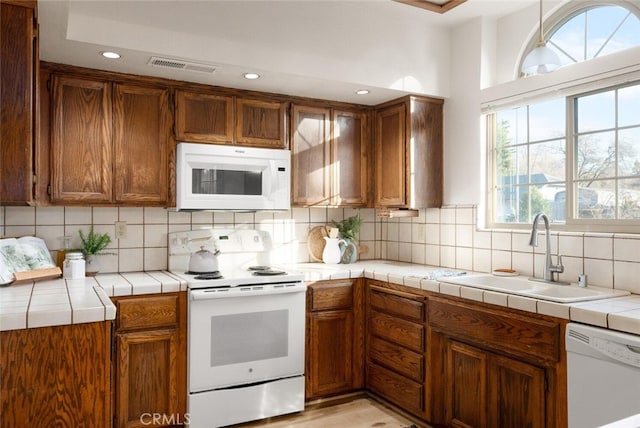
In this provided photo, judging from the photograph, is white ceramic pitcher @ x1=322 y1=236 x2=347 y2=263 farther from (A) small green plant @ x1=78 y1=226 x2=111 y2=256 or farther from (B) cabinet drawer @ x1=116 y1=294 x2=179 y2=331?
(A) small green plant @ x1=78 y1=226 x2=111 y2=256

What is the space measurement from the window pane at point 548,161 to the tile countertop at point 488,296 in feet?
2.68

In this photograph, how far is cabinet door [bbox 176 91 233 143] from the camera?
3027mm

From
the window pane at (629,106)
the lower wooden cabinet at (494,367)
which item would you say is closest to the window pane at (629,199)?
the window pane at (629,106)

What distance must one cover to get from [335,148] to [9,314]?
2.42 m

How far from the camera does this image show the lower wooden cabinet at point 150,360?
8.52 ft

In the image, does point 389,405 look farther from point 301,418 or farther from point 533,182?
point 533,182

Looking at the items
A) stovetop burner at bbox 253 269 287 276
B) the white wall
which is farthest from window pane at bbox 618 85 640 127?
stovetop burner at bbox 253 269 287 276

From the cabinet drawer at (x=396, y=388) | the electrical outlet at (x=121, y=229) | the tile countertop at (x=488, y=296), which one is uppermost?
the electrical outlet at (x=121, y=229)

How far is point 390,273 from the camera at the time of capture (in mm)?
3096

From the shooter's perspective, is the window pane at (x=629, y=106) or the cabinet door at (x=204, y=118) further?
the cabinet door at (x=204, y=118)

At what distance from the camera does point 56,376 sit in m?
1.69

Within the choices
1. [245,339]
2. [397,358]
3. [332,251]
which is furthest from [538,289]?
[245,339]

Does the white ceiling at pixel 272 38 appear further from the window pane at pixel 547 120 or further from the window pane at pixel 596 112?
the window pane at pixel 596 112

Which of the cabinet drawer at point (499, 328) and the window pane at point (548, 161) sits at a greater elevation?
the window pane at point (548, 161)
